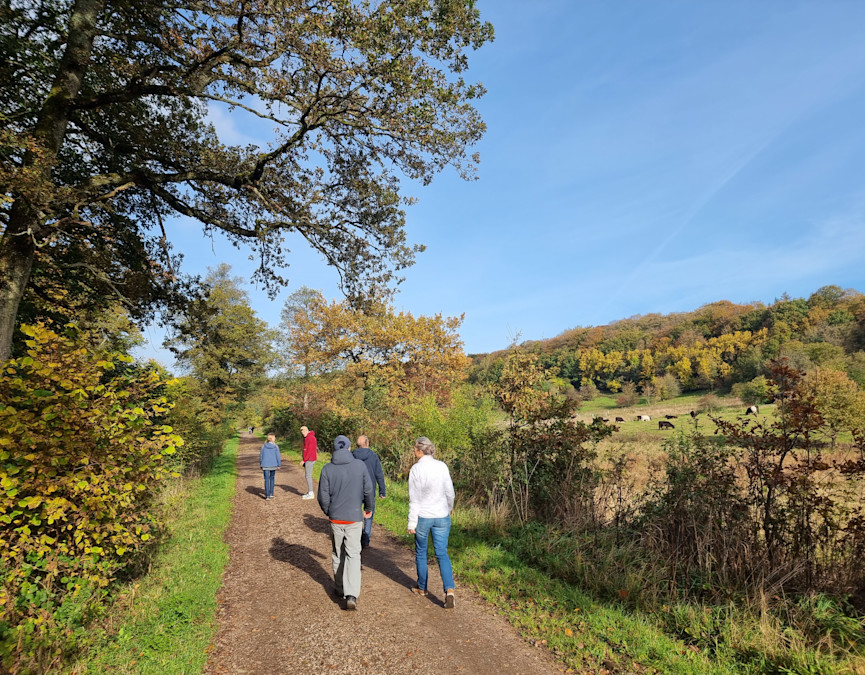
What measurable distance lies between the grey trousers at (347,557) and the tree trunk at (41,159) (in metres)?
5.88

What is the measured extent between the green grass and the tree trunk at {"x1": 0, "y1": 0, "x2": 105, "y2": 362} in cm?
421

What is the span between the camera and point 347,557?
5.43 metres

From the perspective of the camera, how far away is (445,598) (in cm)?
540

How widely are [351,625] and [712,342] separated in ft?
335

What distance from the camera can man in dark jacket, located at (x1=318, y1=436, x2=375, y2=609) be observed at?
541 centimetres

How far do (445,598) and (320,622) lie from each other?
163 cm

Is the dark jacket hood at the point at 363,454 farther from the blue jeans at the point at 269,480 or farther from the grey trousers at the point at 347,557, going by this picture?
the blue jeans at the point at 269,480

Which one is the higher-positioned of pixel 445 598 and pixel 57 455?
pixel 57 455

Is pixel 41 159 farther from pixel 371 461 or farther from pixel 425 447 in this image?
pixel 371 461

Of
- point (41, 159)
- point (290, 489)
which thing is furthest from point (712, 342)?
point (41, 159)

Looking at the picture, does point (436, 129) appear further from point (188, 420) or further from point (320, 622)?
point (188, 420)

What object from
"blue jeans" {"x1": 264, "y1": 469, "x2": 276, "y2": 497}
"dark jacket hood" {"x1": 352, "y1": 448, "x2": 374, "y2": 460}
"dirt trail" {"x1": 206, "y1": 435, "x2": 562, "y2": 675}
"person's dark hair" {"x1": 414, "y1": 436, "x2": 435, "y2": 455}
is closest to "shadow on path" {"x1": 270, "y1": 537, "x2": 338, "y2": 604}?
"dirt trail" {"x1": 206, "y1": 435, "x2": 562, "y2": 675}

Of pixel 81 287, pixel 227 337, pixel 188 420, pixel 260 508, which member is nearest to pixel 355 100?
pixel 81 287

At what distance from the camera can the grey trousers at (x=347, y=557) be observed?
5383 mm
